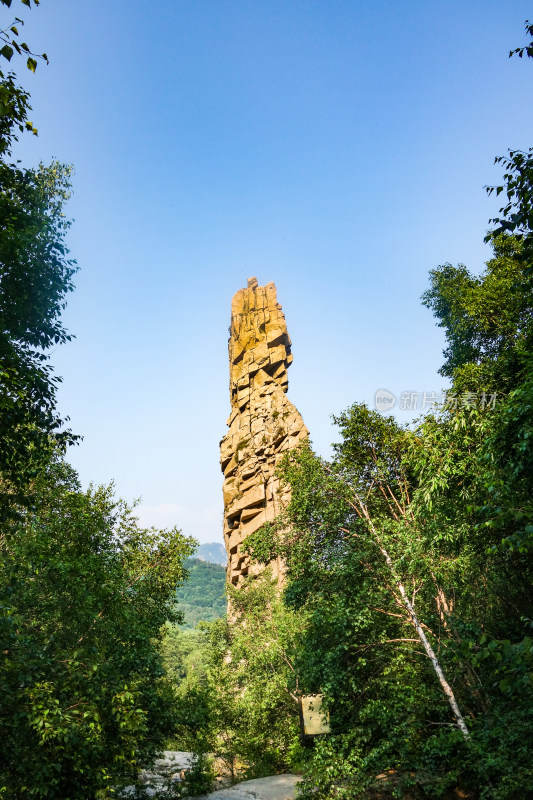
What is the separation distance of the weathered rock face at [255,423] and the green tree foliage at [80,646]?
17.2 metres

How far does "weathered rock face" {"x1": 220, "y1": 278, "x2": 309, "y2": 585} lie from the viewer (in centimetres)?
4003

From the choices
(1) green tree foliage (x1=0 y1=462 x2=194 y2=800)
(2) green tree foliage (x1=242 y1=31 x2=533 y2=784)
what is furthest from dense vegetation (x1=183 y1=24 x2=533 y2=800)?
(1) green tree foliage (x1=0 y1=462 x2=194 y2=800)

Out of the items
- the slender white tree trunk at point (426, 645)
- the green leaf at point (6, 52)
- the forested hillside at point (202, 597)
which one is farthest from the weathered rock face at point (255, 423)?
the forested hillside at point (202, 597)

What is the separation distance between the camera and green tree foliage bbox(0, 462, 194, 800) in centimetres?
588

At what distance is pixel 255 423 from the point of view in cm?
4303

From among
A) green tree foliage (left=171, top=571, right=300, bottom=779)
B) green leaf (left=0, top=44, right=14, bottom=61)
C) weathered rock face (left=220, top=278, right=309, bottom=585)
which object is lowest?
green tree foliage (left=171, top=571, right=300, bottom=779)

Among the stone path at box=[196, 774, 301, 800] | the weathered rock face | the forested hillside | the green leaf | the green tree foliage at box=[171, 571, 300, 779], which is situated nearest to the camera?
the green leaf

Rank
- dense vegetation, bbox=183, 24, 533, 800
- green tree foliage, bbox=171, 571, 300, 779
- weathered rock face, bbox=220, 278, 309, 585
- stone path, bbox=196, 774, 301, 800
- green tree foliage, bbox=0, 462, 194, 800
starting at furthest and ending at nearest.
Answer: weathered rock face, bbox=220, 278, 309, 585 < green tree foliage, bbox=171, 571, 300, 779 < stone path, bbox=196, 774, 301, 800 < dense vegetation, bbox=183, 24, 533, 800 < green tree foliage, bbox=0, 462, 194, 800

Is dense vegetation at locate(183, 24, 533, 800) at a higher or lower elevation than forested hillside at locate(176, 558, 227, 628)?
lower

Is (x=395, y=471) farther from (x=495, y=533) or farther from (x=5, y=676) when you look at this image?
(x=5, y=676)

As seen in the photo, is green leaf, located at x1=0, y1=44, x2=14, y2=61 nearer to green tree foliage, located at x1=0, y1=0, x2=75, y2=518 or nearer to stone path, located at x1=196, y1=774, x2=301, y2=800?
green tree foliage, located at x1=0, y1=0, x2=75, y2=518

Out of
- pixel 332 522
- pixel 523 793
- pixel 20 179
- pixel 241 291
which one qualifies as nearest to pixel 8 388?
pixel 20 179

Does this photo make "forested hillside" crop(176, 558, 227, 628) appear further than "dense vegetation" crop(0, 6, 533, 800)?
Yes

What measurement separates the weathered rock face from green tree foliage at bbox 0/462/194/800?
17.2 meters
